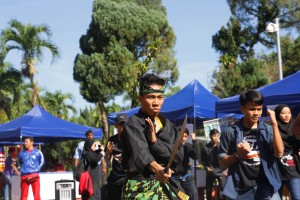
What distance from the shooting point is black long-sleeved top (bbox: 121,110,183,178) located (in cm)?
458

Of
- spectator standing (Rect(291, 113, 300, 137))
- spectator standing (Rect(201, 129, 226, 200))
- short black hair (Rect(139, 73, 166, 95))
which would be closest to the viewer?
spectator standing (Rect(291, 113, 300, 137))

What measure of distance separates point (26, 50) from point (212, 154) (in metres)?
19.0

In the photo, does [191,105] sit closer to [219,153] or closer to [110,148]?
[110,148]

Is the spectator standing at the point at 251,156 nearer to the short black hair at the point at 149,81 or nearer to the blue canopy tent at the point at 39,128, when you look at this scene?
the short black hair at the point at 149,81

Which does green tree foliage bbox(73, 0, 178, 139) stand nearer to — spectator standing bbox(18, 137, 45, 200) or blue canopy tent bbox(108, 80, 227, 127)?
blue canopy tent bbox(108, 80, 227, 127)

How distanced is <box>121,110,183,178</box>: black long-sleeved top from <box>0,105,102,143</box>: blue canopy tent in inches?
548

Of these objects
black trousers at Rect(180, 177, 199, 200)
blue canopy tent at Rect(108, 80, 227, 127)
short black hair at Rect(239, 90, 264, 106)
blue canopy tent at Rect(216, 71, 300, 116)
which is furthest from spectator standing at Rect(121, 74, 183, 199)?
blue canopy tent at Rect(108, 80, 227, 127)

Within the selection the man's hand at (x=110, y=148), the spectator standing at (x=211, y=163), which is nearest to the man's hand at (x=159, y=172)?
the man's hand at (x=110, y=148)

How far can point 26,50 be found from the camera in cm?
3062

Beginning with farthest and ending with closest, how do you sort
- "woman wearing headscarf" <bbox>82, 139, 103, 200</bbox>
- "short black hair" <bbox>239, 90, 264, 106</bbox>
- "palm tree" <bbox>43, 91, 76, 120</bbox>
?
"palm tree" <bbox>43, 91, 76, 120</bbox>, "woman wearing headscarf" <bbox>82, 139, 103, 200</bbox>, "short black hair" <bbox>239, 90, 264, 106</bbox>

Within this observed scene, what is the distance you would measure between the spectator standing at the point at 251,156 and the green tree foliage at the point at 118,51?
107 ft

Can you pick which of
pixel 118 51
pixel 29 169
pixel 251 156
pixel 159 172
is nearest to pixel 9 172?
pixel 29 169

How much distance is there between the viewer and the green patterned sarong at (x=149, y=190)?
4609 mm

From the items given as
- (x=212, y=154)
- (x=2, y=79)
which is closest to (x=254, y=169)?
(x=212, y=154)
